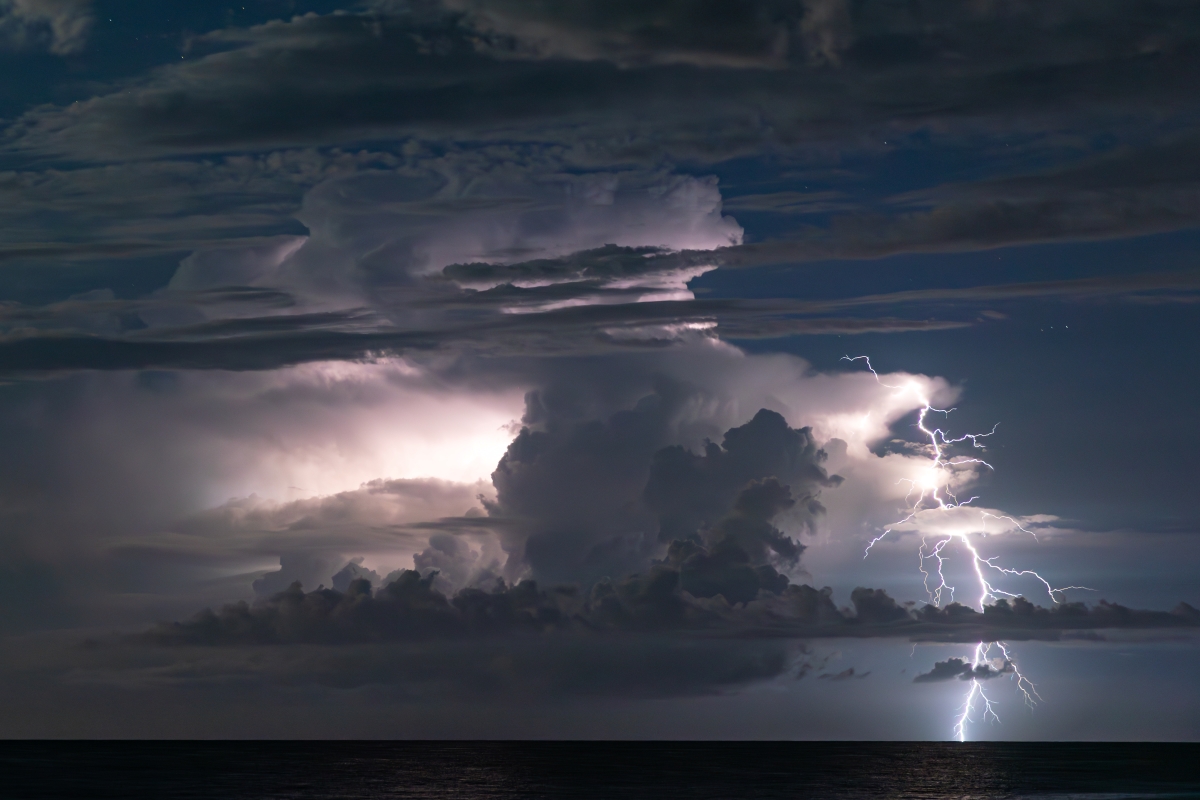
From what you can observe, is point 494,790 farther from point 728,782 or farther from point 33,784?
point 33,784

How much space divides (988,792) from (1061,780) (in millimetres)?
38447

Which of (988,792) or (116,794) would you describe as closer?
(116,794)

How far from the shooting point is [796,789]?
170750 millimetres

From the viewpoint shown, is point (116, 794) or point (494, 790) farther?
point (494, 790)

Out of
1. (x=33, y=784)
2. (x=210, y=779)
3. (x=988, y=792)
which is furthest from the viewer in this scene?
(x=210, y=779)

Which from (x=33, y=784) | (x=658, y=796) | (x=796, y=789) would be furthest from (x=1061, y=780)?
(x=33, y=784)

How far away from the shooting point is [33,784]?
178 meters

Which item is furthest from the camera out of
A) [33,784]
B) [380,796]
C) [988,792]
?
[33,784]

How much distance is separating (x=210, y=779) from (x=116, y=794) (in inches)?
1426

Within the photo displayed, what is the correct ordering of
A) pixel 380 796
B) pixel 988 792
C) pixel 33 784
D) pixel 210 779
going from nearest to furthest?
1. pixel 380 796
2. pixel 988 792
3. pixel 33 784
4. pixel 210 779

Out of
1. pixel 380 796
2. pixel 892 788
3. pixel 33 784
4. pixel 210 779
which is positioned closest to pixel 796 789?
pixel 892 788

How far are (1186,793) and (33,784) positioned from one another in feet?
574

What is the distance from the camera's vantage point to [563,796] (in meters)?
155

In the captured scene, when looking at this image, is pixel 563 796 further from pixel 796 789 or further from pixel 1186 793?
pixel 1186 793
